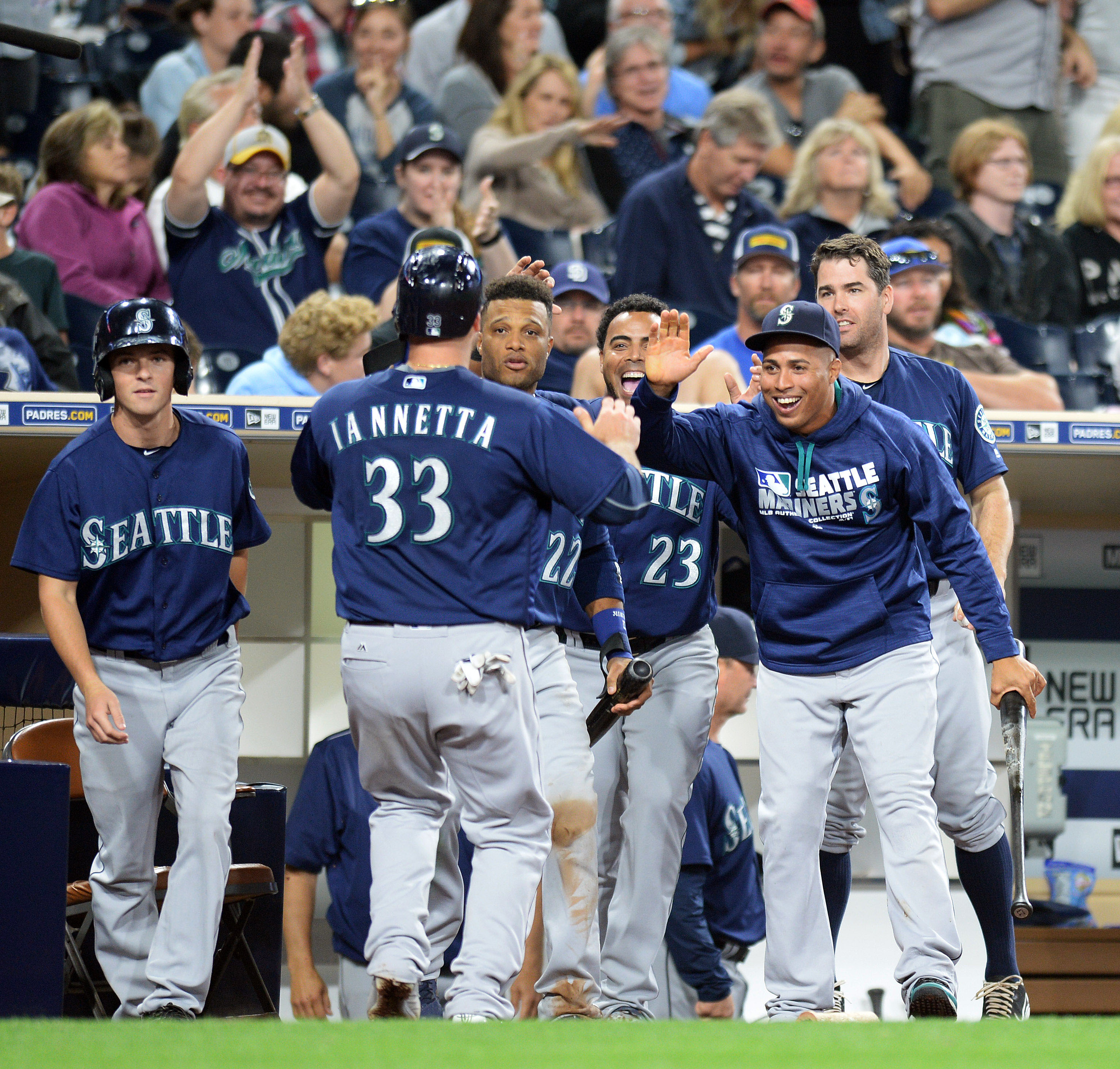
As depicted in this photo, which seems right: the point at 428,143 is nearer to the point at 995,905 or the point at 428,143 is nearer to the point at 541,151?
the point at 541,151

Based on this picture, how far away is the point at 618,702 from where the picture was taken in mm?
3877

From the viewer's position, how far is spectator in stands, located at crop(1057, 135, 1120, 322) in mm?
8109

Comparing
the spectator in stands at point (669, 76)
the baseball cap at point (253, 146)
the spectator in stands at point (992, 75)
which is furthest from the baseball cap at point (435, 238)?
the spectator in stands at point (992, 75)

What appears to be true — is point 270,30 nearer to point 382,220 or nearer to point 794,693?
point 382,220

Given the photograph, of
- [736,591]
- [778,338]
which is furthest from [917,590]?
[736,591]

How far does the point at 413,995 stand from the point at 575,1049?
909 millimetres

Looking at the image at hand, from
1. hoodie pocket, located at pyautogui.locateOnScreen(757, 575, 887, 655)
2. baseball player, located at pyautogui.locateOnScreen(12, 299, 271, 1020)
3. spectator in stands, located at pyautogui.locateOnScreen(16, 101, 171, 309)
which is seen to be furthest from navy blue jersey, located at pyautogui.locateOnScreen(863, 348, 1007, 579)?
spectator in stands, located at pyautogui.locateOnScreen(16, 101, 171, 309)

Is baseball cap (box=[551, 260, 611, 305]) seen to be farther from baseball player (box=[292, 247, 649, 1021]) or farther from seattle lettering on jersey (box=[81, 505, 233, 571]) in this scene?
baseball player (box=[292, 247, 649, 1021])

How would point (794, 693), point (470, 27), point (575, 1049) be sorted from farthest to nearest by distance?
point (470, 27)
point (794, 693)
point (575, 1049)

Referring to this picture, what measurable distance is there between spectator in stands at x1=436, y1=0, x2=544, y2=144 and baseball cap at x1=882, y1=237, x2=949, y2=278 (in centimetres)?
353

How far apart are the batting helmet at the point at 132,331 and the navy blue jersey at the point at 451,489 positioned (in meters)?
0.80

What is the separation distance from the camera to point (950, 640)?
4094 millimetres

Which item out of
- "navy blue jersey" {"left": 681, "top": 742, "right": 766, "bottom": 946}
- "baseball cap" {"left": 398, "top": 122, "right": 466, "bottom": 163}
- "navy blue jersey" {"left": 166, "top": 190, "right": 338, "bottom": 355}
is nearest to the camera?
"navy blue jersey" {"left": 681, "top": 742, "right": 766, "bottom": 946}

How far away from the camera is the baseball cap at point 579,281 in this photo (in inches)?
239
